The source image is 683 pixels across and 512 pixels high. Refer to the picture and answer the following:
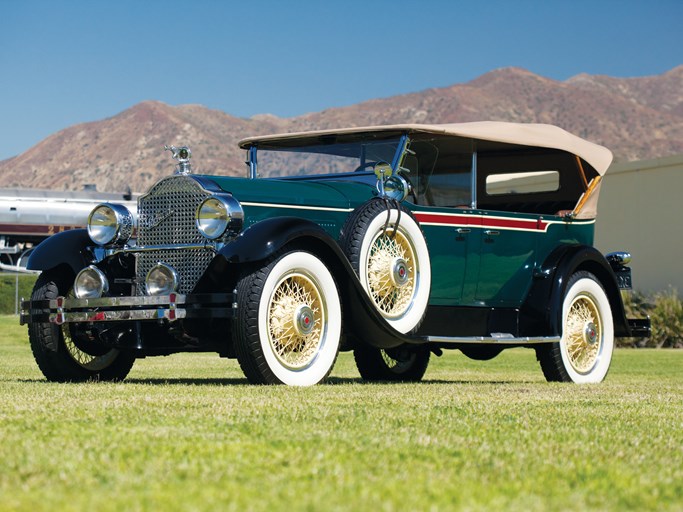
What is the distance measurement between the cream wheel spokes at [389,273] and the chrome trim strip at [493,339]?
0.39 meters

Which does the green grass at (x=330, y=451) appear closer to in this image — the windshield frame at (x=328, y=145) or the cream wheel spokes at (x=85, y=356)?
the cream wheel spokes at (x=85, y=356)

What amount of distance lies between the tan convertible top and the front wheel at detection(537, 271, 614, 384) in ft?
4.40

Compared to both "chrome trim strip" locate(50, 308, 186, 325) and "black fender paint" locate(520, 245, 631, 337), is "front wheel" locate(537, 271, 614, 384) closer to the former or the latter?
"black fender paint" locate(520, 245, 631, 337)

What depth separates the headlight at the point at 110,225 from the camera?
8938 mm

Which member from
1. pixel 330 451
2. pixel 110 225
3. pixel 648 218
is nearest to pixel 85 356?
pixel 110 225

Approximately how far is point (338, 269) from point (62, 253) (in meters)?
2.13

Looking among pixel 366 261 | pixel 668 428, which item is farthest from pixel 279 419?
pixel 366 261

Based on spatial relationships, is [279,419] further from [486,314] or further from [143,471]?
[486,314]

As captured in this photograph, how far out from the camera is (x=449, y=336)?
980cm

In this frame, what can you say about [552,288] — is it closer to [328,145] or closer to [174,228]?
[328,145]

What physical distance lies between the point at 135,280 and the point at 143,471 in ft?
16.4

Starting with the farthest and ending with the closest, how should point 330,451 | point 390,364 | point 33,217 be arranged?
point 33,217
point 390,364
point 330,451

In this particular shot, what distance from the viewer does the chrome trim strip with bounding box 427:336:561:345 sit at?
30.8 ft

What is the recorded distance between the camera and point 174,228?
8.70 metres
